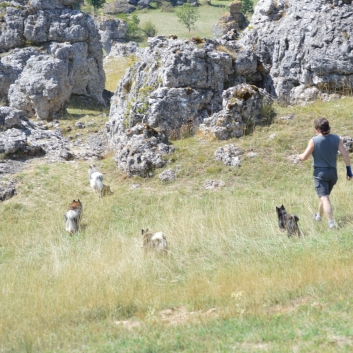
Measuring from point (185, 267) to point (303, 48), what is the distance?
13399mm

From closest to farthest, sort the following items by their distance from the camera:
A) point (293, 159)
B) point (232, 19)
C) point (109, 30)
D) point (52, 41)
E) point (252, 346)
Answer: point (252, 346)
point (293, 159)
point (52, 41)
point (232, 19)
point (109, 30)

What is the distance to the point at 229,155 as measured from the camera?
1441 cm

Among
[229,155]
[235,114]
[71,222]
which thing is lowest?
[71,222]

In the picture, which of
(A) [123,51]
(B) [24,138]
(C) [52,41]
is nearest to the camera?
(B) [24,138]

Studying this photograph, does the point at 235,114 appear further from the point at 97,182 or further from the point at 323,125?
the point at 323,125

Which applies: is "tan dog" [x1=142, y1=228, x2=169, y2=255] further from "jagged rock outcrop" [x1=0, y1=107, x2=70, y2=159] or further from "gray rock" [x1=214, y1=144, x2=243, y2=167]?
"jagged rock outcrop" [x1=0, y1=107, x2=70, y2=159]

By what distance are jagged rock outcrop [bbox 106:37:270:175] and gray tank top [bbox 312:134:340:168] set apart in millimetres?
7416

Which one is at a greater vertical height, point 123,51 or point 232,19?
point 232,19

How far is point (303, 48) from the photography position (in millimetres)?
18422

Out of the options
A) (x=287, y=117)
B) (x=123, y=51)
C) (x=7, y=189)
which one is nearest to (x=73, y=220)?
(x=7, y=189)

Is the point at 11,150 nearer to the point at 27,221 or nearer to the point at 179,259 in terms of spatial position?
the point at 27,221

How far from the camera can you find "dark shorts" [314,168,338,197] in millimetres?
8281

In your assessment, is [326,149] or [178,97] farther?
[178,97]

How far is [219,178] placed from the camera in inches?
538
